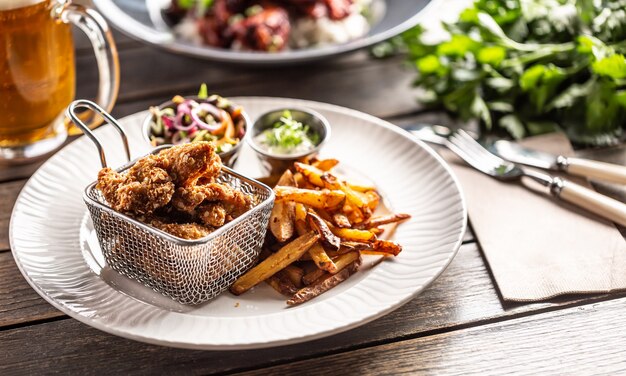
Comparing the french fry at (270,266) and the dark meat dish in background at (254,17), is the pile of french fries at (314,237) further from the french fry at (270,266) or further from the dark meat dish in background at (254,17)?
the dark meat dish in background at (254,17)

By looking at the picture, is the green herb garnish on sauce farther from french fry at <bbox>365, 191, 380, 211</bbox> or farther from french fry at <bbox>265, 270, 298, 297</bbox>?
french fry at <bbox>265, 270, 298, 297</bbox>

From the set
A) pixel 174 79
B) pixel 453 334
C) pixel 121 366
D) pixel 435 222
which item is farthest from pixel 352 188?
pixel 174 79

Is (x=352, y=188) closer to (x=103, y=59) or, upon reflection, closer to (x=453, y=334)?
(x=453, y=334)

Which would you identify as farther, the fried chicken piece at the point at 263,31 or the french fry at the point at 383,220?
the fried chicken piece at the point at 263,31

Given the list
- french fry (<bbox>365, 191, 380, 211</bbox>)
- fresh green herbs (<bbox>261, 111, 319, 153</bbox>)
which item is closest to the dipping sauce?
fresh green herbs (<bbox>261, 111, 319, 153</bbox>)

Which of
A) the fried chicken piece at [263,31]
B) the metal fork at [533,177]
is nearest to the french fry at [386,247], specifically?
the metal fork at [533,177]

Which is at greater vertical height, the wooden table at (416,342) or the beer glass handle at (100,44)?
the beer glass handle at (100,44)

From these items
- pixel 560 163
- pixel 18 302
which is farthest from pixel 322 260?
pixel 560 163
